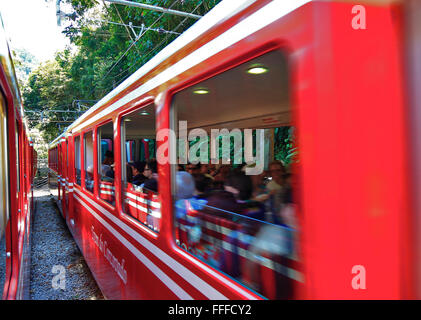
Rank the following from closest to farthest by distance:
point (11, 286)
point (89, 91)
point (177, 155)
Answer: point (177, 155) → point (11, 286) → point (89, 91)

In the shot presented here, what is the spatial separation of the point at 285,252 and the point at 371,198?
49 centimetres

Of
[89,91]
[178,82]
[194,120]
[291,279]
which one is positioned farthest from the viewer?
[89,91]

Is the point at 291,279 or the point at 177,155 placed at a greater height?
the point at 177,155

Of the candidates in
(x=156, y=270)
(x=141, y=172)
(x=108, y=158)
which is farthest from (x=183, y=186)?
(x=108, y=158)

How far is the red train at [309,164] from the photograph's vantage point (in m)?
1.00

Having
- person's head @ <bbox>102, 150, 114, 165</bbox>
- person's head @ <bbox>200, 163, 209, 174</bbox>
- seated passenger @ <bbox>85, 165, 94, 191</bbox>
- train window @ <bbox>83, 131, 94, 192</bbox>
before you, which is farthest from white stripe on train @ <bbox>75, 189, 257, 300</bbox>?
train window @ <bbox>83, 131, 94, 192</bbox>

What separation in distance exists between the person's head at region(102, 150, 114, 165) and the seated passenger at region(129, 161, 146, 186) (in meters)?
0.61

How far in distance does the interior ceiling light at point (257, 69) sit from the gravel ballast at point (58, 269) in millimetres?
3904

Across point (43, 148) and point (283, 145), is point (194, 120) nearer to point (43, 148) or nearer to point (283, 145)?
A: point (283, 145)

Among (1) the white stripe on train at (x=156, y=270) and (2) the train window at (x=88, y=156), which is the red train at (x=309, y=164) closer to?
(1) the white stripe on train at (x=156, y=270)

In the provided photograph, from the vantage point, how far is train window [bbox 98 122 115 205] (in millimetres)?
3883

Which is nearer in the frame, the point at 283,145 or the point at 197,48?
the point at 197,48
